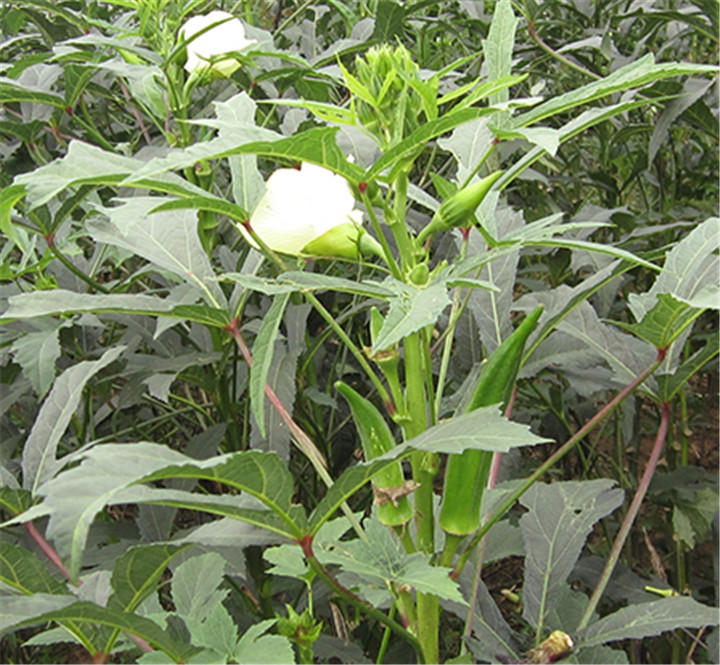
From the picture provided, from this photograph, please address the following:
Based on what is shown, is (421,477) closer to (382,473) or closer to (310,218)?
(382,473)

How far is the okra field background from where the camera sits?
51cm

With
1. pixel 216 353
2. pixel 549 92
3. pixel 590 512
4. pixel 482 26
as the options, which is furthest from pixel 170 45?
pixel 549 92

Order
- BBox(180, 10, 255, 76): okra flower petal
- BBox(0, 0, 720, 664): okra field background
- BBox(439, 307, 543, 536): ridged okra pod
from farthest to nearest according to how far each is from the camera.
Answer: BBox(180, 10, 255, 76): okra flower petal → BBox(439, 307, 543, 536): ridged okra pod → BBox(0, 0, 720, 664): okra field background

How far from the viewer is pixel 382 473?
608 mm

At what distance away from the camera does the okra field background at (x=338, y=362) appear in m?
0.51

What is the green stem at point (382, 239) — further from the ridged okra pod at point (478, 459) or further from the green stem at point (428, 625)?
the green stem at point (428, 625)

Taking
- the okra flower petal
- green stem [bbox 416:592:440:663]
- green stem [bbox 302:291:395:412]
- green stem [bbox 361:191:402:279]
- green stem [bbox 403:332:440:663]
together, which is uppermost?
the okra flower petal

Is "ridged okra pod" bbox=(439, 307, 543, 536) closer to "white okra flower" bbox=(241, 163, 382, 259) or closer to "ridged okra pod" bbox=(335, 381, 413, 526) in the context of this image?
"ridged okra pod" bbox=(335, 381, 413, 526)

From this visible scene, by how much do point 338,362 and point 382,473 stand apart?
0.62m

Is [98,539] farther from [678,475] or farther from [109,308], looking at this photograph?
[678,475]

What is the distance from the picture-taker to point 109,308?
24.8 inches

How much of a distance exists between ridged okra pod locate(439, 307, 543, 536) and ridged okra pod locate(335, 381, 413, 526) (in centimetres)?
4

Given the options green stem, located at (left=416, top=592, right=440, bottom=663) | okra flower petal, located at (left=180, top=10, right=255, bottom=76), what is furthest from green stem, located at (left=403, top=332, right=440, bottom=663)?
okra flower petal, located at (left=180, top=10, right=255, bottom=76)

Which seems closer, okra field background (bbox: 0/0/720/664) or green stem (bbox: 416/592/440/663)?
okra field background (bbox: 0/0/720/664)
